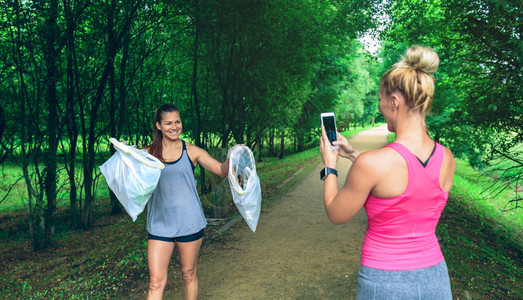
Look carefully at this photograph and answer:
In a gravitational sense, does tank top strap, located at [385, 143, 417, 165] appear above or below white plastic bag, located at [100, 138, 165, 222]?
above

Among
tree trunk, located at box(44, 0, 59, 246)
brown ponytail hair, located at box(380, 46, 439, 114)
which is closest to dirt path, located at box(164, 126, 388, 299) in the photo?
brown ponytail hair, located at box(380, 46, 439, 114)

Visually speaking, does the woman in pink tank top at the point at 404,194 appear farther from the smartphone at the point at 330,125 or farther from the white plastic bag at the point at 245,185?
the white plastic bag at the point at 245,185

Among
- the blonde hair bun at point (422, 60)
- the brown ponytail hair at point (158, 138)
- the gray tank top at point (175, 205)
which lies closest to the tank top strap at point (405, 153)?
the blonde hair bun at point (422, 60)

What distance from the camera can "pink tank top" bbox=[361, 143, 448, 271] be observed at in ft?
5.44

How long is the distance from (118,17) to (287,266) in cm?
618

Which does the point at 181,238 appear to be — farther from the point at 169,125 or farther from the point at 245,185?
the point at 169,125

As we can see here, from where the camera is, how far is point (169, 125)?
3299 mm

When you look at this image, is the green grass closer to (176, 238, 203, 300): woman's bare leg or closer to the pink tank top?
(176, 238, 203, 300): woman's bare leg

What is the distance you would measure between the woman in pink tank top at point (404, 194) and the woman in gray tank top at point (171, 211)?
5.79 feet

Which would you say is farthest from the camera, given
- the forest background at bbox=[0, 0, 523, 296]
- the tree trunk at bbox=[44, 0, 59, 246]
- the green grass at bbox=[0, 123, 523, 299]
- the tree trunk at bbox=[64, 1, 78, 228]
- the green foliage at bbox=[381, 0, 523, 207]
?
the tree trunk at bbox=[64, 1, 78, 228]

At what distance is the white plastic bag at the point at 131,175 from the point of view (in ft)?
9.53

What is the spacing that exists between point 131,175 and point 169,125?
61 centimetres

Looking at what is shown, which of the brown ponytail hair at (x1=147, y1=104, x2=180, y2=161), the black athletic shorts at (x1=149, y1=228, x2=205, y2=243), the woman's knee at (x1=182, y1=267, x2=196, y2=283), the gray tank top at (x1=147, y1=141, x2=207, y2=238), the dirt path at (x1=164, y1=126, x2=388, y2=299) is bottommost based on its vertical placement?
the dirt path at (x1=164, y1=126, x2=388, y2=299)

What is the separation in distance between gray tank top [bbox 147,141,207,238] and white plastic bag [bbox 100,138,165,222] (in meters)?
0.27
